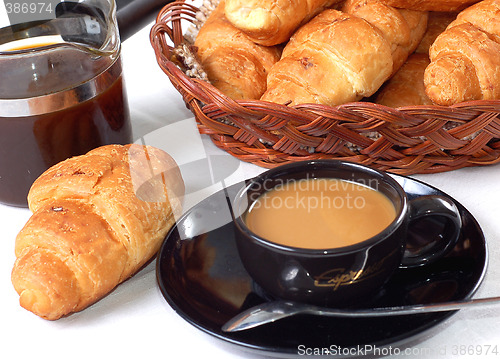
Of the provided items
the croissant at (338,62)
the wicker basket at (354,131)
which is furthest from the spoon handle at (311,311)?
the croissant at (338,62)

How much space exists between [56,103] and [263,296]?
0.49m

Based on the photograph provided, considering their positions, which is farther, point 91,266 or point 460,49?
point 460,49

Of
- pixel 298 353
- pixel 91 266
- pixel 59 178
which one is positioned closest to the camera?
pixel 298 353

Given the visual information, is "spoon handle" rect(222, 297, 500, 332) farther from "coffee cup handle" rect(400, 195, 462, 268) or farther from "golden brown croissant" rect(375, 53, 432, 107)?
"golden brown croissant" rect(375, 53, 432, 107)

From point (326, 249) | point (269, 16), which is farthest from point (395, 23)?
point (326, 249)

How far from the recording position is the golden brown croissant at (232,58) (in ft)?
3.88

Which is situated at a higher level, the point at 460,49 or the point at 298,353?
the point at 460,49

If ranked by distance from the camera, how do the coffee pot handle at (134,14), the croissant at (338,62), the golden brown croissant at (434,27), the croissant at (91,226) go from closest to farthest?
the croissant at (91,226), the croissant at (338,62), the golden brown croissant at (434,27), the coffee pot handle at (134,14)

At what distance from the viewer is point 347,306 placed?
2.40 ft

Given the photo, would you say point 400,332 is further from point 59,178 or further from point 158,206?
point 59,178

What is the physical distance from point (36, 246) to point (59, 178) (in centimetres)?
13

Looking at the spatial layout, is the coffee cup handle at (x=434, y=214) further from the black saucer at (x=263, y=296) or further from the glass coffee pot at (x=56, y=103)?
the glass coffee pot at (x=56, y=103)

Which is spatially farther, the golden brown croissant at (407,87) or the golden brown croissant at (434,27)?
the golden brown croissant at (434,27)

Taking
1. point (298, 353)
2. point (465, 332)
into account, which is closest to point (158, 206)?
point (298, 353)
